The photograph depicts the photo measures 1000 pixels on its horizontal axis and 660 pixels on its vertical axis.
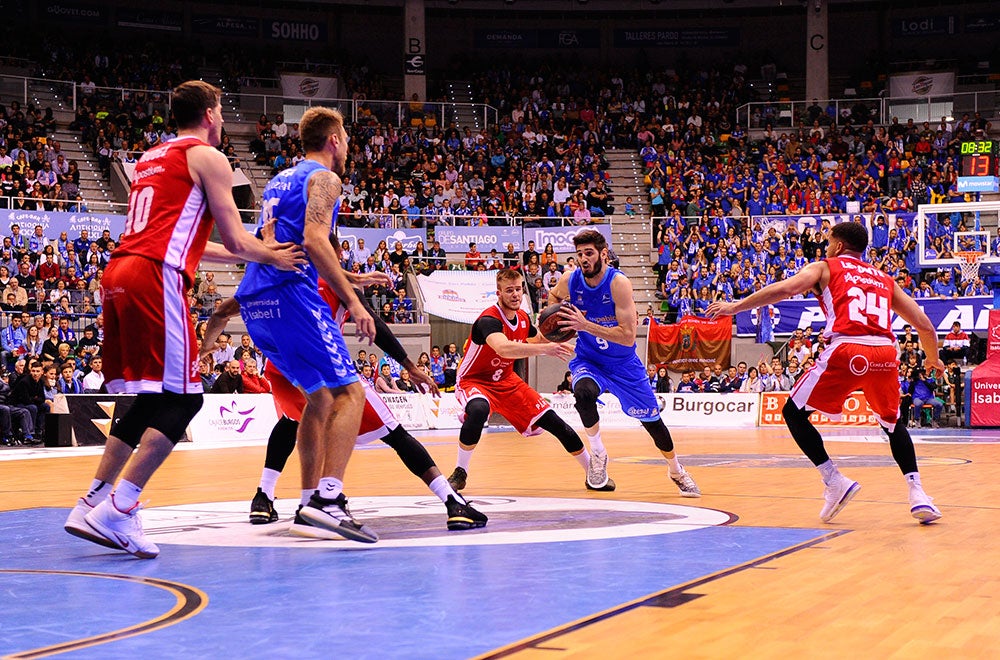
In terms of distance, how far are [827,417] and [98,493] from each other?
65.6 ft

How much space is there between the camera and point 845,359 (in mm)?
7289

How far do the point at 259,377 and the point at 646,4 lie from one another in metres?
26.1

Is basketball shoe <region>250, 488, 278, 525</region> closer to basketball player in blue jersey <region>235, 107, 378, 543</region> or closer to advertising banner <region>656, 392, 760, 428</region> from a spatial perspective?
basketball player in blue jersey <region>235, 107, 378, 543</region>

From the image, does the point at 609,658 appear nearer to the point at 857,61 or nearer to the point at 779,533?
the point at 779,533

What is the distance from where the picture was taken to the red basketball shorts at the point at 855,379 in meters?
7.27

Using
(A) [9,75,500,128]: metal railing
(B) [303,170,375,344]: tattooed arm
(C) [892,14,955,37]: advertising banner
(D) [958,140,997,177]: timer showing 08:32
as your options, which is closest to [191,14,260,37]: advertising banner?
(A) [9,75,500,128]: metal railing

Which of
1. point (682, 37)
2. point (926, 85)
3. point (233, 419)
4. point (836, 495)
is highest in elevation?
point (682, 37)

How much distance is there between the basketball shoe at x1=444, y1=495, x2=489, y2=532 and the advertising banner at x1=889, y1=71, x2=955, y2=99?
121 ft

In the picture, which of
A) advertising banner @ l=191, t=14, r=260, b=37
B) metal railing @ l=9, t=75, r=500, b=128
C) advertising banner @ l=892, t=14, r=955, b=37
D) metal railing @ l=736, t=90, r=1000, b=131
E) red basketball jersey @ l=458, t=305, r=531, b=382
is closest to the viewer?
red basketball jersey @ l=458, t=305, r=531, b=382

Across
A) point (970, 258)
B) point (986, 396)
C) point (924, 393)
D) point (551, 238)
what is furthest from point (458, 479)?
point (551, 238)

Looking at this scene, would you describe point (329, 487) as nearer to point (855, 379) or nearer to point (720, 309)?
point (720, 309)

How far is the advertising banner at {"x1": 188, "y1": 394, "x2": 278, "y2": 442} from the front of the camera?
18.7 meters

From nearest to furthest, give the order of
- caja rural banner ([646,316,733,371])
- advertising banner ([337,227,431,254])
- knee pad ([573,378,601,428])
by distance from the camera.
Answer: knee pad ([573,378,601,428]) < caja rural banner ([646,316,733,371]) < advertising banner ([337,227,431,254])

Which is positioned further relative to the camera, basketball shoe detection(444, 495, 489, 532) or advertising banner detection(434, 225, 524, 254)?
advertising banner detection(434, 225, 524, 254)
